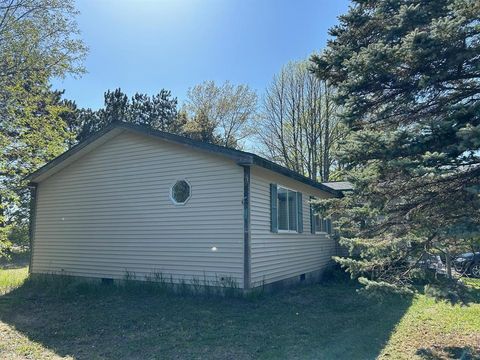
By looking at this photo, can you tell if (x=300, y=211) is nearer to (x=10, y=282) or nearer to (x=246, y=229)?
(x=246, y=229)

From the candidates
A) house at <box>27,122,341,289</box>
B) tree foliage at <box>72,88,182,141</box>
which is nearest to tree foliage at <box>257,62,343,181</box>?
tree foliage at <box>72,88,182,141</box>

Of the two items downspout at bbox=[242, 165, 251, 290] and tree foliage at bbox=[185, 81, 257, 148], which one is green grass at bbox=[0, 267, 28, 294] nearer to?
downspout at bbox=[242, 165, 251, 290]

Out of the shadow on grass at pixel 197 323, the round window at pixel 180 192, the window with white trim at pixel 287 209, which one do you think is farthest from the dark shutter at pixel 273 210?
the round window at pixel 180 192

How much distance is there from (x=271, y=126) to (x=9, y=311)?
2112 centimetres

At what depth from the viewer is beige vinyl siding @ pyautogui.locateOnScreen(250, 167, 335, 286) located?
853cm

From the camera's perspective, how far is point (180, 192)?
927 cm

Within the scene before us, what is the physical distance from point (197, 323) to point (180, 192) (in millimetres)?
3583

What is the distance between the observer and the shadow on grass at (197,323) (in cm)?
532

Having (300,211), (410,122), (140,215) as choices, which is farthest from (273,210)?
(410,122)

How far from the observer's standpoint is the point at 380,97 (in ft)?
17.9

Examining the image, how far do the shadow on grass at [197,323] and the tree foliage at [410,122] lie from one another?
1322 mm

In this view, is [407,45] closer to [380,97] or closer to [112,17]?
[380,97]

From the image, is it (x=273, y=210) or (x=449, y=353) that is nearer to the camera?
(x=449, y=353)

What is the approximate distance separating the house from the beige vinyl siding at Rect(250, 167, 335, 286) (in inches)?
1.0
